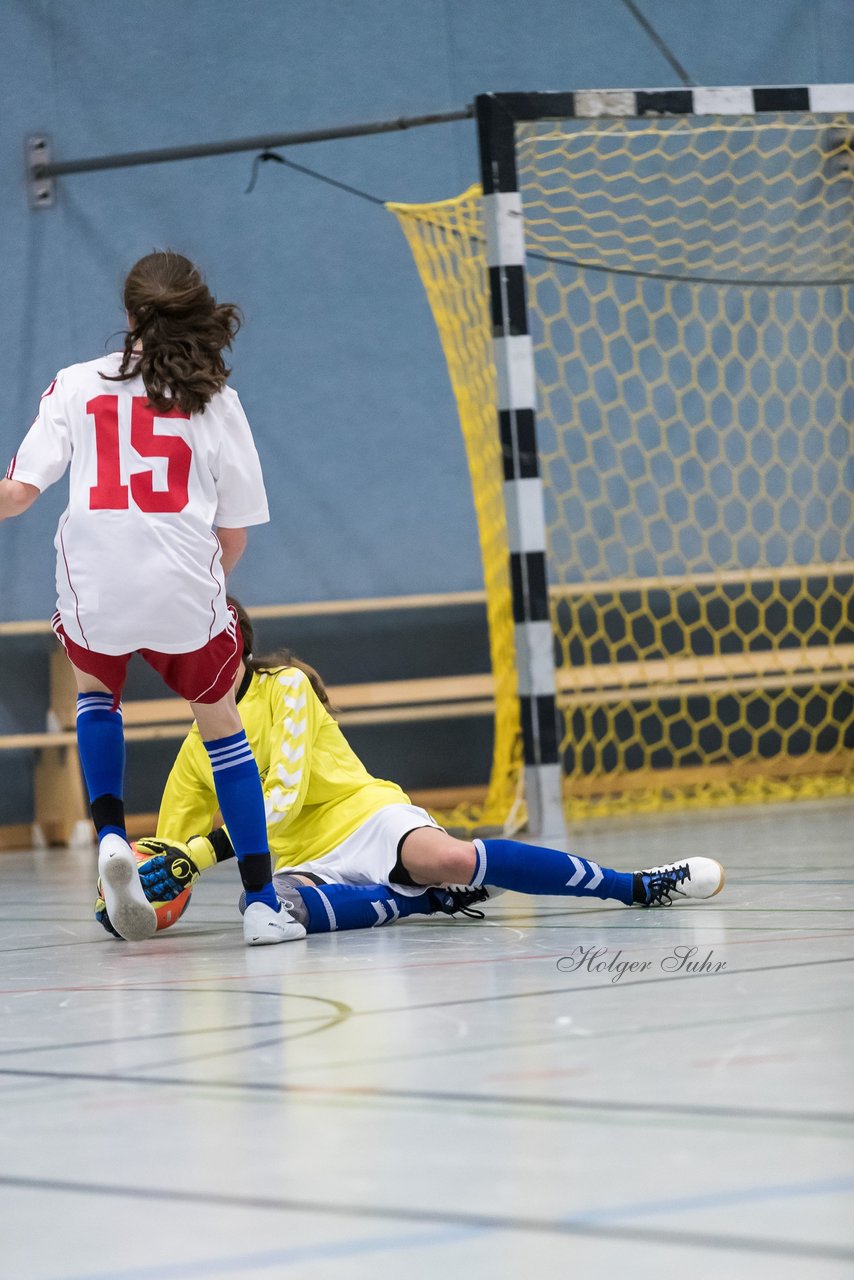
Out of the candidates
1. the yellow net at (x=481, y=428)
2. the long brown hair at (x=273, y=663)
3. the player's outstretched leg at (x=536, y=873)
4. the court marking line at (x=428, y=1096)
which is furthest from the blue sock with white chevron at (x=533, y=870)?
the yellow net at (x=481, y=428)

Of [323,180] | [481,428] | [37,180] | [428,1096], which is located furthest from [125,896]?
[323,180]

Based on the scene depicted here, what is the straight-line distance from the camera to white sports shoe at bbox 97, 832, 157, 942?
3.06 m

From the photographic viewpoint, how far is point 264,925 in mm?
3102

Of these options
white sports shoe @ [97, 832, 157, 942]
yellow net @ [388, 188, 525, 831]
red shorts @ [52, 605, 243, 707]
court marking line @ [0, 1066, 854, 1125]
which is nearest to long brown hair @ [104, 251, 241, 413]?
red shorts @ [52, 605, 243, 707]

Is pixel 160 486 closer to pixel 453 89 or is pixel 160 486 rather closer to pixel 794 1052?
pixel 794 1052

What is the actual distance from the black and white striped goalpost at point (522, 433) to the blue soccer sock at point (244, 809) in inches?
79.6

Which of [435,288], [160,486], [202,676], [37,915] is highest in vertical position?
[435,288]

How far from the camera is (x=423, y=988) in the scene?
2451 mm

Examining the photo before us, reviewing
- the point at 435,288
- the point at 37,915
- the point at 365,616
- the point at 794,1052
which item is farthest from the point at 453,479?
the point at 794,1052

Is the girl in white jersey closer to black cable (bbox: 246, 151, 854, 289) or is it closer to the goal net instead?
black cable (bbox: 246, 151, 854, 289)

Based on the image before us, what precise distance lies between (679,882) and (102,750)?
102cm

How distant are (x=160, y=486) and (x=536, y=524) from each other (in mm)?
2172

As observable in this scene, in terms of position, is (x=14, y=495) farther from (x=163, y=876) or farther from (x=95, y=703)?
(x=163, y=876)

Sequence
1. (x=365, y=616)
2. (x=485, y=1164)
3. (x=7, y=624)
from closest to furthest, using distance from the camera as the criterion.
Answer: (x=485, y=1164), (x=7, y=624), (x=365, y=616)
